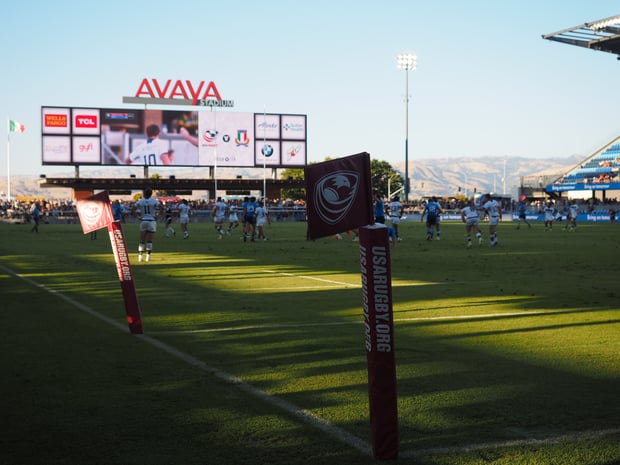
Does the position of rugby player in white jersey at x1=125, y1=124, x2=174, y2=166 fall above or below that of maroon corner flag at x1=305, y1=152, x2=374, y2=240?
above

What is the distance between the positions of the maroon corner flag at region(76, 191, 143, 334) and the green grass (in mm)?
262

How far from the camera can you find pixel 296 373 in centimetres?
717

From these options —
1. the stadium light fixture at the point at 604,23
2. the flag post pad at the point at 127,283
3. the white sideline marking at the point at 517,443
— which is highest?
the stadium light fixture at the point at 604,23

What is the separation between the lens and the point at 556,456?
15.7 feet

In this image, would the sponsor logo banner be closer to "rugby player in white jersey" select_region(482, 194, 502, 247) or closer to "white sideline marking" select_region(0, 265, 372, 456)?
"white sideline marking" select_region(0, 265, 372, 456)

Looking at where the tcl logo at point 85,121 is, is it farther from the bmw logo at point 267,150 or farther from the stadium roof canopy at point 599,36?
the stadium roof canopy at point 599,36

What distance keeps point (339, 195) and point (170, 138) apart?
83640 millimetres

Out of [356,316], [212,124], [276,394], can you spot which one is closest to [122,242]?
[356,316]

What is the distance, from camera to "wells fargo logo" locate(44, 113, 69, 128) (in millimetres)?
83250

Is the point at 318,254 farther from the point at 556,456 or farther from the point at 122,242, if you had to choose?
the point at 556,456

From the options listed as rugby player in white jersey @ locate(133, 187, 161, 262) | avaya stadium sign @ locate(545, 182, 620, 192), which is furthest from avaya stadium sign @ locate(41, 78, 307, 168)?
rugby player in white jersey @ locate(133, 187, 161, 262)

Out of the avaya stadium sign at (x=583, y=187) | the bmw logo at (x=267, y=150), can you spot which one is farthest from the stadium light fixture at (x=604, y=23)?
the bmw logo at (x=267, y=150)

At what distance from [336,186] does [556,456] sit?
2.06m

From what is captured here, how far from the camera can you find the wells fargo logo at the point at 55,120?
8325cm
